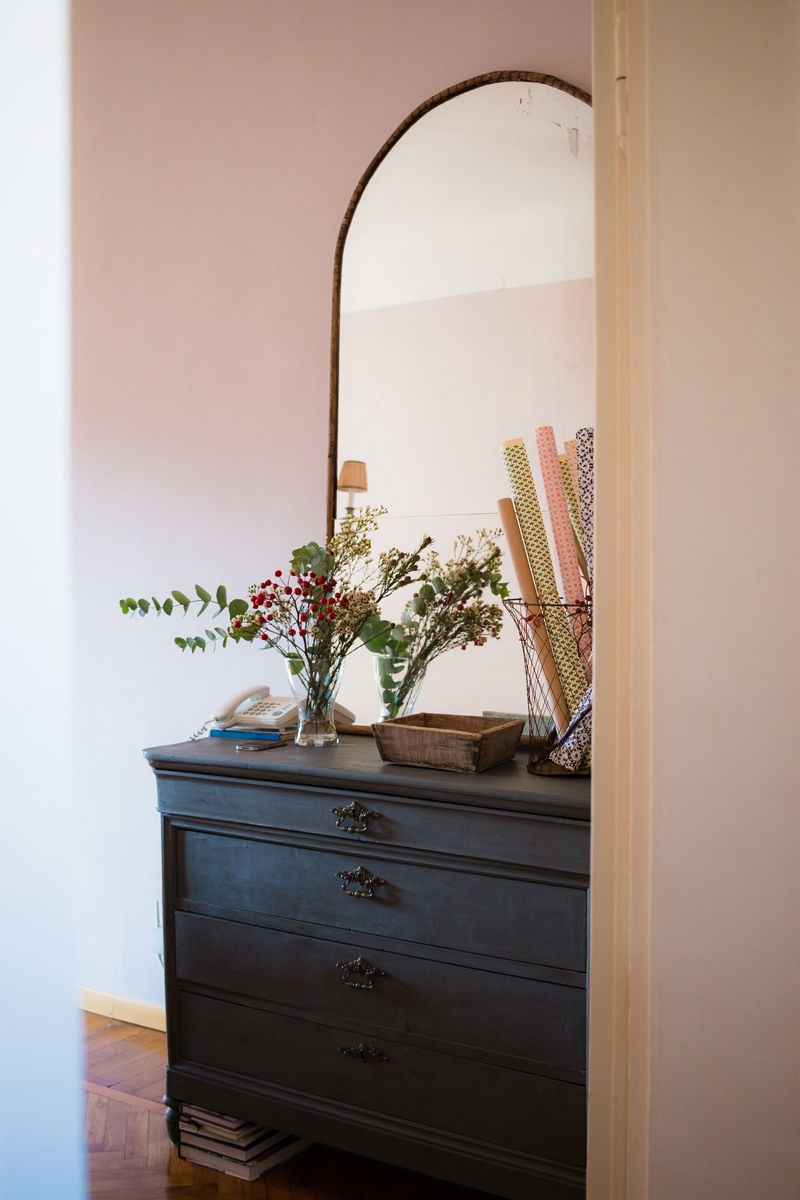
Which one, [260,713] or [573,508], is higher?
[573,508]

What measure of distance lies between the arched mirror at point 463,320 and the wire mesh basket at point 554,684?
11 centimetres

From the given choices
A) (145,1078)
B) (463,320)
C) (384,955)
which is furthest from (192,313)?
(145,1078)

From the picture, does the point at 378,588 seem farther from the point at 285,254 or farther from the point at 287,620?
the point at 285,254

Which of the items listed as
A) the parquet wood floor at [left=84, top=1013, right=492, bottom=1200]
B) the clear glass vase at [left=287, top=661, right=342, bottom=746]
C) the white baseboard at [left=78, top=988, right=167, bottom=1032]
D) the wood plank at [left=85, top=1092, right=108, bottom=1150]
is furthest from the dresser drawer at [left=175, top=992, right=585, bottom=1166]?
the white baseboard at [left=78, top=988, right=167, bottom=1032]

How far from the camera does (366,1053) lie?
5.19 feet

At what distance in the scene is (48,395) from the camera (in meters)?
2.70

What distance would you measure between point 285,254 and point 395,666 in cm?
120

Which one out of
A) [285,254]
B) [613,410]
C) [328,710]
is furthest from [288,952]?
[285,254]

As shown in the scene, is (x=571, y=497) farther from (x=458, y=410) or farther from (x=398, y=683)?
(x=398, y=683)

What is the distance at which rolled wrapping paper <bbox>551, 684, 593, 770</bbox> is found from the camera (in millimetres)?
1490

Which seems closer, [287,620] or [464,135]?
[287,620]

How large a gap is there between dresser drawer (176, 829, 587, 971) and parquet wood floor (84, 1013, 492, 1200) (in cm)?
60

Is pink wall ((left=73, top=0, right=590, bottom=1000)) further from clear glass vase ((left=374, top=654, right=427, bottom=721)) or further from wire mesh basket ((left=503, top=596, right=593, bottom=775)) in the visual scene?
wire mesh basket ((left=503, top=596, right=593, bottom=775))

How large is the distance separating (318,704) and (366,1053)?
0.70m
